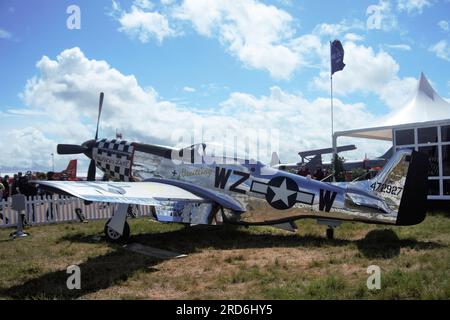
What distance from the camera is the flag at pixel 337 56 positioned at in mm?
19859

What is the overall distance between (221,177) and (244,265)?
9.47ft

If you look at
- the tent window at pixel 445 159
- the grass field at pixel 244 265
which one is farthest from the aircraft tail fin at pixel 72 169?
the tent window at pixel 445 159

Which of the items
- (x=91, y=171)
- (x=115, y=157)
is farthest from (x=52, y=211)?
(x=115, y=157)

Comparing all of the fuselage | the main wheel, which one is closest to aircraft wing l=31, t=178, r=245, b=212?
the fuselage

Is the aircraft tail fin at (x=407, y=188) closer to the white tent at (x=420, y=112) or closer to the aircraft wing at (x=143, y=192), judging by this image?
the aircraft wing at (x=143, y=192)

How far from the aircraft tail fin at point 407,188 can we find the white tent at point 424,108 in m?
7.15

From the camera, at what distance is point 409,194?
7176 mm

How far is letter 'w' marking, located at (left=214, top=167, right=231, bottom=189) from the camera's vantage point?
8.73 meters

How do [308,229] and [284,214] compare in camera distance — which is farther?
[308,229]

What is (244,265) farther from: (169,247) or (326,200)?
(326,200)

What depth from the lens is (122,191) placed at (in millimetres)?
7688
